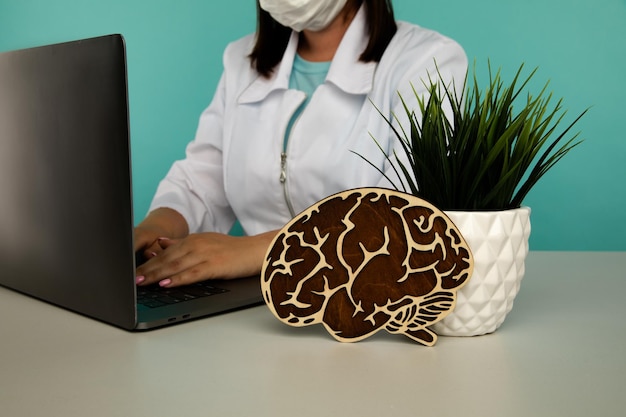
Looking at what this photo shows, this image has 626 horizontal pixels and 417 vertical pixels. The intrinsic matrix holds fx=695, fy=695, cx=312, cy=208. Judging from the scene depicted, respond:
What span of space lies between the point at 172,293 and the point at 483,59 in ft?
4.82

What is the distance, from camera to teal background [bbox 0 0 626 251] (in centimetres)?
198

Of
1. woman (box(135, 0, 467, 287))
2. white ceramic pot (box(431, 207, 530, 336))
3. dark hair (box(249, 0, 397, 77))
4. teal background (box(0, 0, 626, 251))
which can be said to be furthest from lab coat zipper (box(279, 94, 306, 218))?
teal background (box(0, 0, 626, 251))

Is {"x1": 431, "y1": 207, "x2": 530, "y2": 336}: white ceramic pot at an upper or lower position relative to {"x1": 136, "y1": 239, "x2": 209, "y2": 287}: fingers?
upper

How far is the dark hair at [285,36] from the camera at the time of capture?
1355 mm

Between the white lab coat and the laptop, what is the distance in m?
0.50

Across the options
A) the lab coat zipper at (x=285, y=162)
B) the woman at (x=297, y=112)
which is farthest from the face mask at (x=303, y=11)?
the lab coat zipper at (x=285, y=162)

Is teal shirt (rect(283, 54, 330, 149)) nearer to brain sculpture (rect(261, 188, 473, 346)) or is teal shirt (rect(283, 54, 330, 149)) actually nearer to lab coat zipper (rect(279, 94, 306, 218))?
lab coat zipper (rect(279, 94, 306, 218))

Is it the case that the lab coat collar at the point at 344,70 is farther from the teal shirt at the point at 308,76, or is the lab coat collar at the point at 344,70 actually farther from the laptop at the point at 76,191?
the laptop at the point at 76,191

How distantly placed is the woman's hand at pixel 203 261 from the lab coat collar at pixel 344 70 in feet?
1.55

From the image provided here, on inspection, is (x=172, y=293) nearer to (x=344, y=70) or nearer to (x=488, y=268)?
(x=488, y=268)

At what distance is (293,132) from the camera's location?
53.8 inches

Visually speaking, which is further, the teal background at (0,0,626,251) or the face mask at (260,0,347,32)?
the teal background at (0,0,626,251)

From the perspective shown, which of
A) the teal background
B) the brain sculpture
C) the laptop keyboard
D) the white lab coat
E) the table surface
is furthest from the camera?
the teal background

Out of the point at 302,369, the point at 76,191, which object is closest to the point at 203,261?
the point at 76,191
